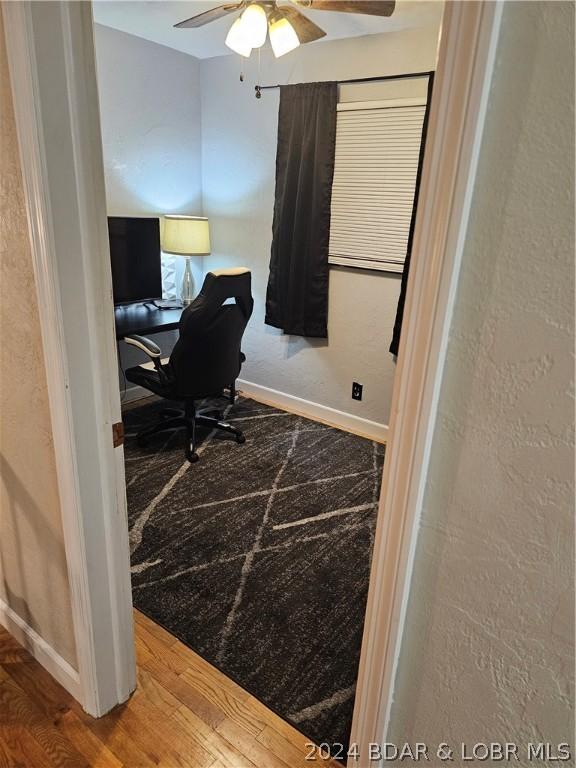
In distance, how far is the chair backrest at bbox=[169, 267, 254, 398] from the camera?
2.59 meters

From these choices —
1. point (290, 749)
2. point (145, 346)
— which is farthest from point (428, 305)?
point (145, 346)

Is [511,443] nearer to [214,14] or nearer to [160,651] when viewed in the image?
[160,651]

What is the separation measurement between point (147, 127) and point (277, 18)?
1.59 metres

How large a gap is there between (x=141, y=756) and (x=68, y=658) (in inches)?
14.3

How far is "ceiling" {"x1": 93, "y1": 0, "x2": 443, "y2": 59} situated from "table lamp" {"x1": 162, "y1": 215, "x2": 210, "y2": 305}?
110cm

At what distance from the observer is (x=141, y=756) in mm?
1383

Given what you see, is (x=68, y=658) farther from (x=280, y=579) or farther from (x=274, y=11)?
(x=274, y=11)

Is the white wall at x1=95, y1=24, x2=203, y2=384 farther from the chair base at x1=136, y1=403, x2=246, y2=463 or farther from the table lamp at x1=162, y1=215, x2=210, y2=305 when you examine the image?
the chair base at x1=136, y1=403, x2=246, y2=463

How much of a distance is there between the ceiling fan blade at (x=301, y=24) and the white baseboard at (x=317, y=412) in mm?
2207

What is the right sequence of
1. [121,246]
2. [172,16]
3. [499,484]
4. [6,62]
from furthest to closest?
1. [121,246]
2. [172,16]
3. [6,62]
4. [499,484]

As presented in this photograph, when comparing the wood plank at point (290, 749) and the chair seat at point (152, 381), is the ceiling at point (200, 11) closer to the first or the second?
the chair seat at point (152, 381)

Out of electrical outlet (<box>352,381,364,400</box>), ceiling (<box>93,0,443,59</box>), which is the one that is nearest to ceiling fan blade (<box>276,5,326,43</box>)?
ceiling (<box>93,0,443,59</box>)

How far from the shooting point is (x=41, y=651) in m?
1.62

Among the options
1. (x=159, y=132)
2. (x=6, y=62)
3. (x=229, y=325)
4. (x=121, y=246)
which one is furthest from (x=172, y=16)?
(x=6, y=62)
